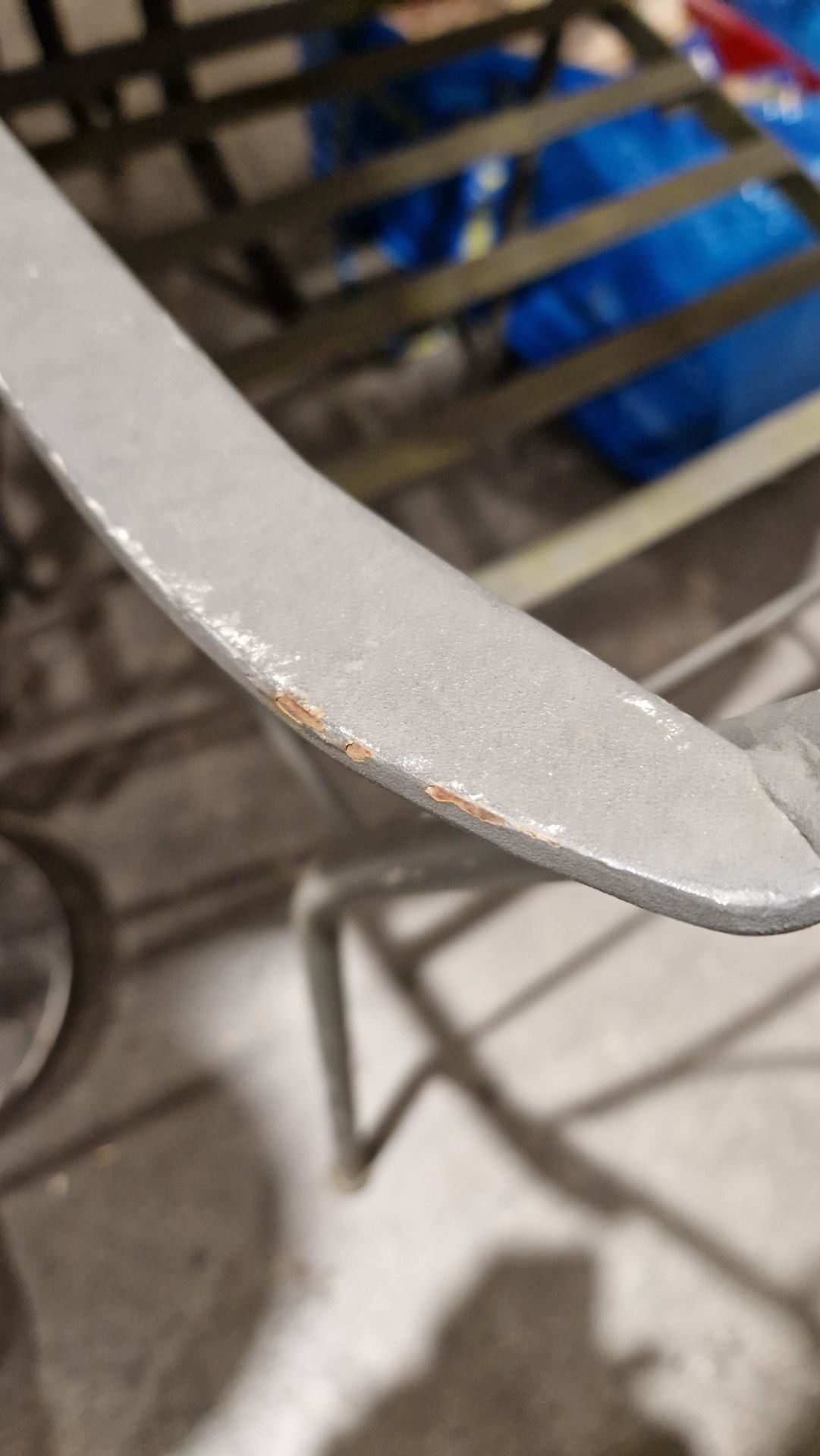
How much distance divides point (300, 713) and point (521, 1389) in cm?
91

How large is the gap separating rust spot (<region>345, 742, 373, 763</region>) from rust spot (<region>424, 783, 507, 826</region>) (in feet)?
0.06

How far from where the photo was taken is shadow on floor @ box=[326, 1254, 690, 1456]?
0.86 metres

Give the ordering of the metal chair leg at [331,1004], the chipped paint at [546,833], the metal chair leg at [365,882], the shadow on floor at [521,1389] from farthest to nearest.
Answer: the shadow on floor at [521,1389] → the metal chair leg at [331,1004] → the metal chair leg at [365,882] → the chipped paint at [546,833]

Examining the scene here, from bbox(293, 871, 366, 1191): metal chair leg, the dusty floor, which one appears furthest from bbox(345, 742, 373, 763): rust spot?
the dusty floor

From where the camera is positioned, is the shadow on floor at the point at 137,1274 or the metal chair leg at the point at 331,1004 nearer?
the metal chair leg at the point at 331,1004

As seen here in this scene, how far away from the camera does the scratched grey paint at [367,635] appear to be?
22cm

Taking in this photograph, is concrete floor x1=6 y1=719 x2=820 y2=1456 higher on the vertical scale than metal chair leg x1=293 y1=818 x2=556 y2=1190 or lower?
lower

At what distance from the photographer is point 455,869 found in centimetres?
52

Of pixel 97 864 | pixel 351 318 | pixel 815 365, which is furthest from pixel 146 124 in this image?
pixel 815 365

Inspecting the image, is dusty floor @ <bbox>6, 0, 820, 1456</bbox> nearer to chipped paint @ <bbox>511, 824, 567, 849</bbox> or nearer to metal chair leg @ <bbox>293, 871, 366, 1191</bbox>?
metal chair leg @ <bbox>293, 871, 366, 1191</bbox>

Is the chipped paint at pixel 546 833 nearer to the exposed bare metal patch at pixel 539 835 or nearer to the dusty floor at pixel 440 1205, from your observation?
the exposed bare metal patch at pixel 539 835

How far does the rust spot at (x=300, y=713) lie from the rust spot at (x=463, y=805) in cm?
3

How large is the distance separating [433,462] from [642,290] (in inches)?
28.8

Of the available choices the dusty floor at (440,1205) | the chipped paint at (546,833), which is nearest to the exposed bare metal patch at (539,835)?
the chipped paint at (546,833)
